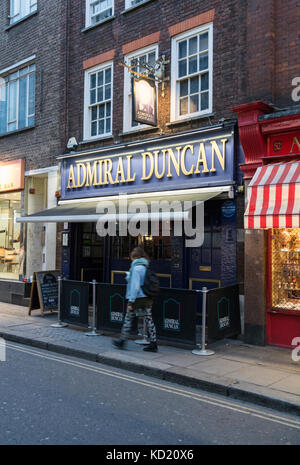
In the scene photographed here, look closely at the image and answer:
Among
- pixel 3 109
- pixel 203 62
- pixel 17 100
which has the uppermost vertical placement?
pixel 17 100

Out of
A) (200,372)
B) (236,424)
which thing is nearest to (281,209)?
(200,372)

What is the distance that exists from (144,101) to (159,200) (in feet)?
7.48

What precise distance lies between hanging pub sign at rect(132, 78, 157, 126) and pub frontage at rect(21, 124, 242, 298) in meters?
0.58

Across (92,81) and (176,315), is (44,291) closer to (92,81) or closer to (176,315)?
(176,315)

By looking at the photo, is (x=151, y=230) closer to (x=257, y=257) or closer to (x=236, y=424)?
(x=257, y=257)

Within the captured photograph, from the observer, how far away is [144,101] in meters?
10.1

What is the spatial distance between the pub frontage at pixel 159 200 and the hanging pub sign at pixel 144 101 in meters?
0.58

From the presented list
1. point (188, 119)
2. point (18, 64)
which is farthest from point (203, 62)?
point (18, 64)

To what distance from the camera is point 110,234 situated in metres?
11.6

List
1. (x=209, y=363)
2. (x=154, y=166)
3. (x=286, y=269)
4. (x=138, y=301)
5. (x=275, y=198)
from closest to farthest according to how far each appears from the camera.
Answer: (x=209, y=363) → (x=275, y=198) → (x=138, y=301) → (x=286, y=269) → (x=154, y=166)

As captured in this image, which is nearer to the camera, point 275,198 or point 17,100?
point 275,198

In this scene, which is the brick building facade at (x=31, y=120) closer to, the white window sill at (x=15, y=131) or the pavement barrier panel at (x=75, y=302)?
the white window sill at (x=15, y=131)

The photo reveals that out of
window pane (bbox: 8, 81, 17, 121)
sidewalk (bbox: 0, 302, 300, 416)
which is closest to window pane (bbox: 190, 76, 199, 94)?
sidewalk (bbox: 0, 302, 300, 416)

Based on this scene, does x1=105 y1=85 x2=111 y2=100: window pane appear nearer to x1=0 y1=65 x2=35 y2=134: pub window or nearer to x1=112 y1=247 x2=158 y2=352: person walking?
x1=0 y1=65 x2=35 y2=134: pub window
